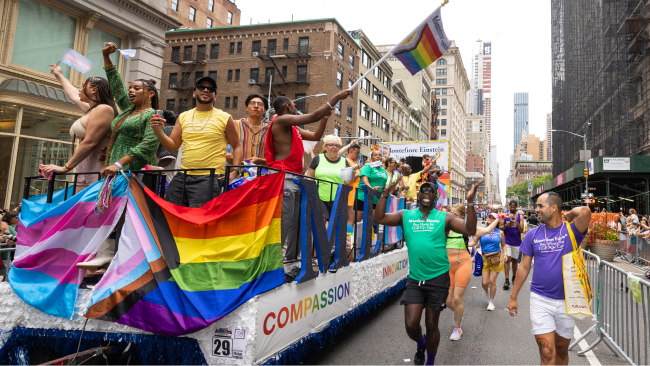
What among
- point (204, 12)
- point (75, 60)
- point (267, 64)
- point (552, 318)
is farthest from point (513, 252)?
point (204, 12)

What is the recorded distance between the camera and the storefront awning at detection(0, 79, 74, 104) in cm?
1266

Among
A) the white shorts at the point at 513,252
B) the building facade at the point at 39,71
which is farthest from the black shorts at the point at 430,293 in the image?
the building facade at the point at 39,71

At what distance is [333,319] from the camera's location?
4.99 meters

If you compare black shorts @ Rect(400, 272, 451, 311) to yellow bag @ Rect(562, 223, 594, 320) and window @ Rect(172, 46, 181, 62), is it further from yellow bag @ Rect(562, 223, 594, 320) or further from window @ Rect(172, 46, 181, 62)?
window @ Rect(172, 46, 181, 62)

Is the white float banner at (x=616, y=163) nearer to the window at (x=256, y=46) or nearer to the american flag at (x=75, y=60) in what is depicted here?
the window at (x=256, y=46)

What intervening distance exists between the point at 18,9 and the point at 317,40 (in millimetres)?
28943

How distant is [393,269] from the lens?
780cm

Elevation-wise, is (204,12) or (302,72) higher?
(204,12)

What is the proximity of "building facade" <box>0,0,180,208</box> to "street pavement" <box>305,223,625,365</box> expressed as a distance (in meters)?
10.0

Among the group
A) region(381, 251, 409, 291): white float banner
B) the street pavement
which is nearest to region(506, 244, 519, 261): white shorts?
the street pavement

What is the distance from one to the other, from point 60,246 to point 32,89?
1186 centimetres

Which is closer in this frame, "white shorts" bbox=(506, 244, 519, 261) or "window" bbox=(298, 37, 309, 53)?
"white shorts" bbox=(506, 244, 519, 261)

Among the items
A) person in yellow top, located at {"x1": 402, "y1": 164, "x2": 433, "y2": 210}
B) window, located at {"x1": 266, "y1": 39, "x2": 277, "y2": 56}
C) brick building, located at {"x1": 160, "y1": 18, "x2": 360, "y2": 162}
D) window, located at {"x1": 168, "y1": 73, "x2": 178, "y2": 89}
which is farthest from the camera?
window, located at {"x1": 168, "y1": 73, "x2": 178, "y2": 89}

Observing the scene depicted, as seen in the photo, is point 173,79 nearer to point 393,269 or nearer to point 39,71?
point 39,71
